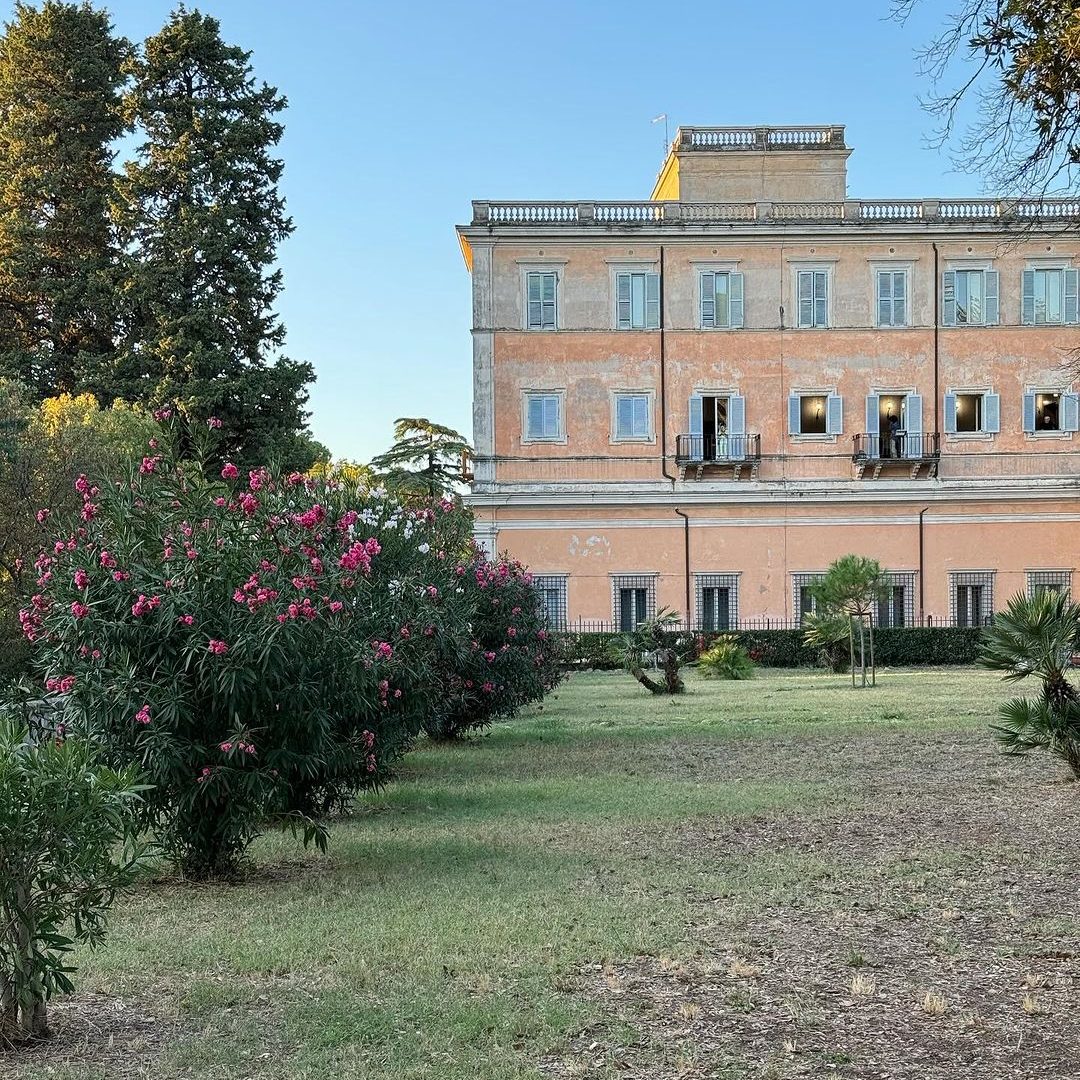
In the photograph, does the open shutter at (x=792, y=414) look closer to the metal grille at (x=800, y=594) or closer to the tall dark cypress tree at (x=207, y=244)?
the metal grille at (x=800, y=594)

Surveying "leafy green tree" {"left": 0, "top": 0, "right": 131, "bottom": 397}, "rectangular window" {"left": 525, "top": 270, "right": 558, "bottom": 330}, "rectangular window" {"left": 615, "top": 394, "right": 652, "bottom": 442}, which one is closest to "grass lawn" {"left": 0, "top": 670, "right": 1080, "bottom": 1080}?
"rectangular window" {"left": 615, "top": 394, "right": 652, "bottom": 442}

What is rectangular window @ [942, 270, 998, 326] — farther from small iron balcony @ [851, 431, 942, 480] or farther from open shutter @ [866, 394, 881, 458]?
small iron balcony @ [851, 431, 942, 480]

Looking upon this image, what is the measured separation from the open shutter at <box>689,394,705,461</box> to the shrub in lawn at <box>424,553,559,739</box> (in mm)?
21162

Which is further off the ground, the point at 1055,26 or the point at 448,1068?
the point at 1055,26

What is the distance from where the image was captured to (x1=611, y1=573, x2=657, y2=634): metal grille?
38156 mm

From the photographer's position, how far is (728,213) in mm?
38812

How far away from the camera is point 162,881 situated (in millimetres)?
8594

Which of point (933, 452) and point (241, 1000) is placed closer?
point (241, 1000)

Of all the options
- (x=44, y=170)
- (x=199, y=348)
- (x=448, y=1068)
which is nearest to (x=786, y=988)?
(x=448, y=1068)

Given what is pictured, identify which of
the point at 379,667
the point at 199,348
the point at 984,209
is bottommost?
the point at 379,667

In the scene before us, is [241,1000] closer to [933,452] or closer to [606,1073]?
[606,1073]

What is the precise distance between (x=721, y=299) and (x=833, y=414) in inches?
189

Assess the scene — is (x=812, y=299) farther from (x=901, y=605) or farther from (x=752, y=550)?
(x=901, y=605)

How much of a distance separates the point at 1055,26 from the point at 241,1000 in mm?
8065
